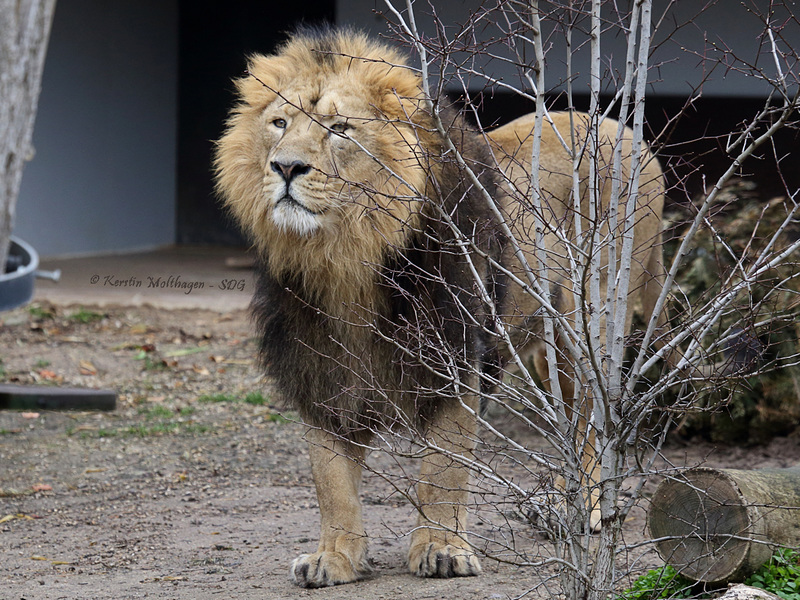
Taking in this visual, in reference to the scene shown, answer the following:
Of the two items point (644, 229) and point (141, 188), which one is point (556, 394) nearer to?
point (644, 229)

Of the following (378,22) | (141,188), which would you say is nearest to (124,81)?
(141,188)

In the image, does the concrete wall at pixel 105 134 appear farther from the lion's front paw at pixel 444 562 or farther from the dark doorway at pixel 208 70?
the lion's front paw at pixel 444 562

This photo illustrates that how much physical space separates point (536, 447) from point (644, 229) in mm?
1641

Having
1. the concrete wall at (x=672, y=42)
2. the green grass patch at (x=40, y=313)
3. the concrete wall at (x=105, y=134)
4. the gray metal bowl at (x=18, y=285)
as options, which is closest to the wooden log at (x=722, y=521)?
the gray metal bowl at (x=18, y=285)

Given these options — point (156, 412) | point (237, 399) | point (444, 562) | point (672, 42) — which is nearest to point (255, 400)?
point (237, 399)

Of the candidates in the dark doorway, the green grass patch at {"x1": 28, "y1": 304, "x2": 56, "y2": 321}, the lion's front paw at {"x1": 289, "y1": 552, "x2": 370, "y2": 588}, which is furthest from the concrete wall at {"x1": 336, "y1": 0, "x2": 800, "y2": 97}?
the dark doorway

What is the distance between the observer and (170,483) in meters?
5.07

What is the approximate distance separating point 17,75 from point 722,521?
277 centimetres

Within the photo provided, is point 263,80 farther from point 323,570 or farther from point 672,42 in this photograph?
point 672,42

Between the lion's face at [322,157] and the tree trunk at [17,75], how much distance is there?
2.35 feet

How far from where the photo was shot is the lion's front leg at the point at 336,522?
3.46 m

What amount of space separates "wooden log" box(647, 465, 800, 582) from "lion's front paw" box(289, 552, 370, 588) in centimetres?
108

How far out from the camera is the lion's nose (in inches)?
126

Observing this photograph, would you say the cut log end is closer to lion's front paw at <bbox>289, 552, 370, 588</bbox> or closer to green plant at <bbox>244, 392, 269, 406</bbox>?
lion's front paw at <bbox>289, 552, 370, 588</bbox>
